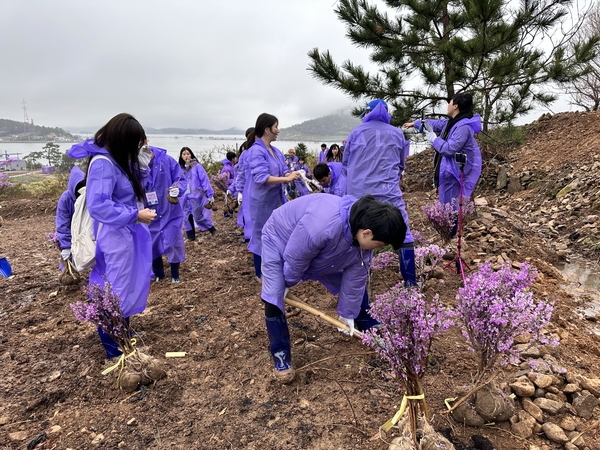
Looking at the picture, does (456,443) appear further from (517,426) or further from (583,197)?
(583,197)

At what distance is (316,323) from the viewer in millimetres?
2840

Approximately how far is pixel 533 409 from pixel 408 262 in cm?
130

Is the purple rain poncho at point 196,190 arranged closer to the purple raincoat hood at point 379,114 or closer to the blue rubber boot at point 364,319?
the purple raincoat hood at point 379,114

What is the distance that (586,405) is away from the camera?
1.76 m

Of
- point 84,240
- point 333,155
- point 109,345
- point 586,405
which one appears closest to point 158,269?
point 109,345

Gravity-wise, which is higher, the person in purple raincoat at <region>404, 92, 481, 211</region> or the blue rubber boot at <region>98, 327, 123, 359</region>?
the person in purple raincoat at <region>404, 92, 481, 211</region>

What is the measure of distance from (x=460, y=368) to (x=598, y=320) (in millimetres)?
1738

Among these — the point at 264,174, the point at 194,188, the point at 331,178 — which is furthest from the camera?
the point at 194,188

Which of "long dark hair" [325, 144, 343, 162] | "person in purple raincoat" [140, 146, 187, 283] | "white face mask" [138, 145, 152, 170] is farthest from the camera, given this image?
"long dark hair" [325, 144, 343, 162]

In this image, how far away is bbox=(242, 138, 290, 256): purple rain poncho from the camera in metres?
3.33

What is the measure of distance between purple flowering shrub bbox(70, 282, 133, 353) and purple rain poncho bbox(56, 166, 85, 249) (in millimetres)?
920

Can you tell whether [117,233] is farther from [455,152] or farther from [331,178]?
[455,152]

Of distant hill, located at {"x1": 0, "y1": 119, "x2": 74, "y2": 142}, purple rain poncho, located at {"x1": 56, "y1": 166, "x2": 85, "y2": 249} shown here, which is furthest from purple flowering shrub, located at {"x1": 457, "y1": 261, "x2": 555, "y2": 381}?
distant hill, located at {"x1": 0, "y1": 119, "x2": 74, "y2": 142}

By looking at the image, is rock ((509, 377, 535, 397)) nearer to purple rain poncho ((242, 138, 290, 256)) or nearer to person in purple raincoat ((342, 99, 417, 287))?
person in purple raincoat ((342, 99, 417, 287))
